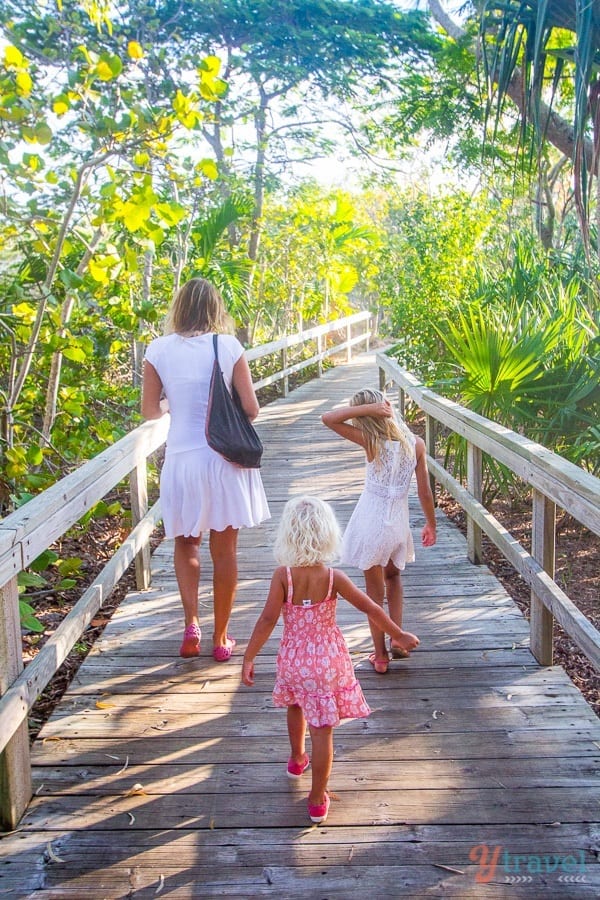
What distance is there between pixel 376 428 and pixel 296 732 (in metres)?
1.32

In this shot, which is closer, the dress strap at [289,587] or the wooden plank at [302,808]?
the wooden plank at [302,808]

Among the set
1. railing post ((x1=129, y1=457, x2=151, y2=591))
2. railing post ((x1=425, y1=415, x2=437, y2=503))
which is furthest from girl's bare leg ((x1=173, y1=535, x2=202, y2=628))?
railing post ((x1=425, y1=415, x2=437, y2=503))

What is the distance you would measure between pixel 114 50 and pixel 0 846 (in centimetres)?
1428

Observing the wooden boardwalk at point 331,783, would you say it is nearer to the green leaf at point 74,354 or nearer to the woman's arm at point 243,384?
the woman's arm at point 243,384

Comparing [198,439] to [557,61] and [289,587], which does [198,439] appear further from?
[557,61]

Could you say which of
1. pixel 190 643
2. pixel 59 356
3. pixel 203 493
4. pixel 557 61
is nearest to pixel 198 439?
pixel 203 493

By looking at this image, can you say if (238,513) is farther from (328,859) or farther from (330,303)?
(330,303)

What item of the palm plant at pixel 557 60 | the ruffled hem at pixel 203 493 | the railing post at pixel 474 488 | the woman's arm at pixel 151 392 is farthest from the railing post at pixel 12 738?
the palm plant at pixel 557 60

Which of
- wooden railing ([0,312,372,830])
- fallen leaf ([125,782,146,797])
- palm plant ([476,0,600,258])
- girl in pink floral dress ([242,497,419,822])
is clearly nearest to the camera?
wooden railing ([0,312,372,830])

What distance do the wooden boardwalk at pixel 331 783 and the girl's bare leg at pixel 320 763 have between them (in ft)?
0.28

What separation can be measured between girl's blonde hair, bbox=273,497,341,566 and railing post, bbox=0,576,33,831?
807 millimetres

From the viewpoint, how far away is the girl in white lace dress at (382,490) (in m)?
3.58

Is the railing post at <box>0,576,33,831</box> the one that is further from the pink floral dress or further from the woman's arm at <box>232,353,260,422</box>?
the woman's arm at <box>232,353,260,422</box>

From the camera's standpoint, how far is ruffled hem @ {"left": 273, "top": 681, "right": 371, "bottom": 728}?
102 inches
